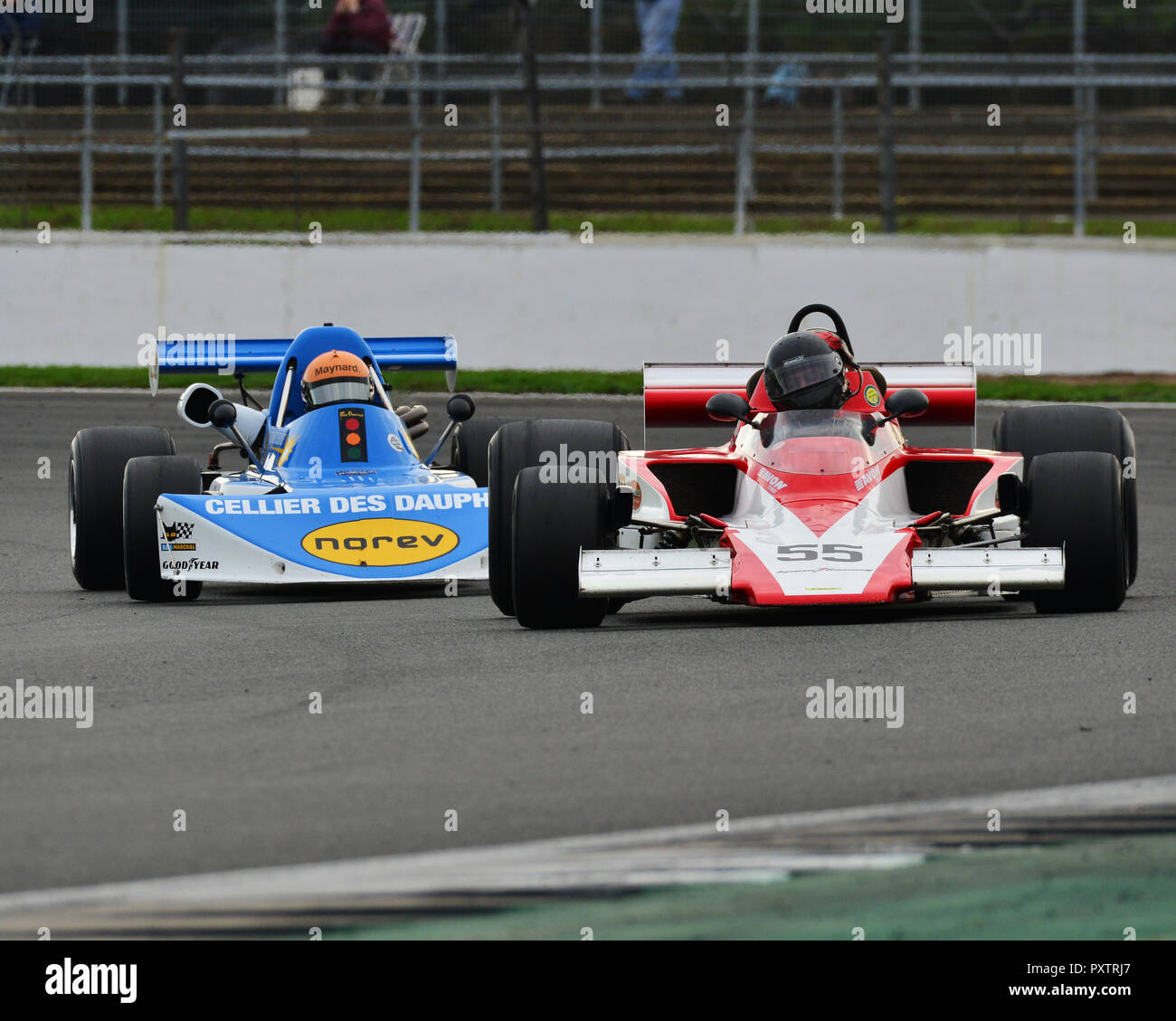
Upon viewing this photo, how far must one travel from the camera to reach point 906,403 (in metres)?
9.08

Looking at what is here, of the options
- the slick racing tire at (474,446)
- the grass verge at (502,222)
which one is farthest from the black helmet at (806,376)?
the grass verge at (502,222)

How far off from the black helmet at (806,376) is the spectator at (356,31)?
15236mm

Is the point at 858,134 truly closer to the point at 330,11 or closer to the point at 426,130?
the point at 426,130

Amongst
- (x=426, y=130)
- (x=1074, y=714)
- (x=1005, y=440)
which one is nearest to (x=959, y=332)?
(x=426, y=130)

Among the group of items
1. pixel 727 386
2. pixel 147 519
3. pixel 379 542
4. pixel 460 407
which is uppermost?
pixel 727 386

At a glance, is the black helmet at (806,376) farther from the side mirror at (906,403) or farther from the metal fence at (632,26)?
the metal fence at (632,26)

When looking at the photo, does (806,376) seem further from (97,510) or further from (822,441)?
(97,510)

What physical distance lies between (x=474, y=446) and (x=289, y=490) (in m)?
1.50

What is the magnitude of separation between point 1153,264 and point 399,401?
6.22 metres

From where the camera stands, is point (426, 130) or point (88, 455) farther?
point (426, 130)

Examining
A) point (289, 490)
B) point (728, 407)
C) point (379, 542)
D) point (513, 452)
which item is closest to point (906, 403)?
point (728, 407)

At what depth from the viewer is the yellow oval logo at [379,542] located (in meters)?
9.77

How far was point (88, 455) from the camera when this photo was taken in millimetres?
10484
